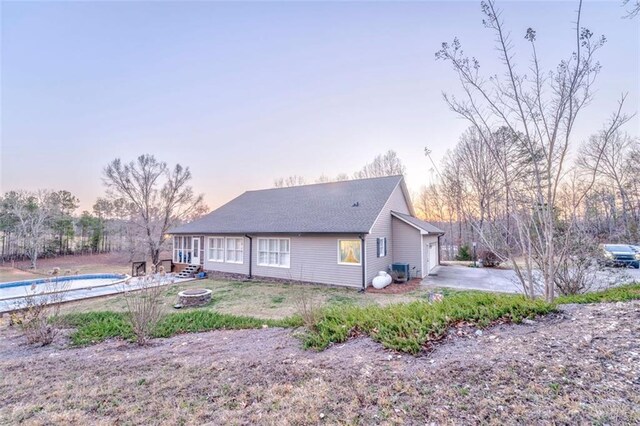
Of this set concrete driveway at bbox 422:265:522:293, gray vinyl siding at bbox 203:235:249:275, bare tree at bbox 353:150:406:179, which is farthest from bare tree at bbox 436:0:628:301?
bare tree at bbox 353:150:406:179

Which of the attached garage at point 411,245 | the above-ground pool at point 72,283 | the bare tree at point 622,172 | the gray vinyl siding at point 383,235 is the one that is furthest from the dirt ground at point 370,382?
the bare tree at point 622,172

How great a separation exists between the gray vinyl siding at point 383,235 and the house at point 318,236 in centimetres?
4

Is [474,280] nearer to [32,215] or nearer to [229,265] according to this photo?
[229,265]

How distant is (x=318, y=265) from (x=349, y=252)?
159cm

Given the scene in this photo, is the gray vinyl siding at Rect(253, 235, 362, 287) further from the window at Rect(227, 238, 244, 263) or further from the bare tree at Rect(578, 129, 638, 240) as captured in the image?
the bare tree at Rect(578, 129, 638, 240)

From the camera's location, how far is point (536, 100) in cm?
480

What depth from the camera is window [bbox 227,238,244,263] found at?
15008 millimetres

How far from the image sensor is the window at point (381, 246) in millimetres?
12744

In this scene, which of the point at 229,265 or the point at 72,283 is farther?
the point at 229,265

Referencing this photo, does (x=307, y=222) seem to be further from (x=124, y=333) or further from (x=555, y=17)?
(x=555, y=17)

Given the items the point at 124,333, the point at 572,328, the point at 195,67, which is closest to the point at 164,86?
the point at 195,67

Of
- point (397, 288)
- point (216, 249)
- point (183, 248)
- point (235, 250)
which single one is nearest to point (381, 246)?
point (397, 288)

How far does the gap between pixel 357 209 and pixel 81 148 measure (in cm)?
1454

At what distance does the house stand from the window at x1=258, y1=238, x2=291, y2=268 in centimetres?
5
